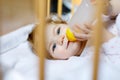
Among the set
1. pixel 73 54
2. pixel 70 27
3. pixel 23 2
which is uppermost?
pixel 23 2

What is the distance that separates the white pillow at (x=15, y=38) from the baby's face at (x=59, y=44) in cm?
9

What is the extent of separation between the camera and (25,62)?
3.25ft

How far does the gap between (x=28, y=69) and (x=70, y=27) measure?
27 cm

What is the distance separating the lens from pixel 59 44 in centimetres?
112

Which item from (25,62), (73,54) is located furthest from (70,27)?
(25,62)

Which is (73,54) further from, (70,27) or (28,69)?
(28,69)

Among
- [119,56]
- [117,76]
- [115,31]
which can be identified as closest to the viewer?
[117,76]

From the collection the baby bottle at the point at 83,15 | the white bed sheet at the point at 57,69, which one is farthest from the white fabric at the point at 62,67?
the baby bottle at the point at 83,15

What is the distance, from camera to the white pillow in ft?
3.56

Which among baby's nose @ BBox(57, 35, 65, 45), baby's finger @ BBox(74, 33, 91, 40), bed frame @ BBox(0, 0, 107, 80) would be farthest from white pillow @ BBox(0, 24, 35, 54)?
baby's finger @ BBox(74, 33, 91, 40)

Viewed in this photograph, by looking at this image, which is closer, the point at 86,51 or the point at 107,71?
the point at 107,71

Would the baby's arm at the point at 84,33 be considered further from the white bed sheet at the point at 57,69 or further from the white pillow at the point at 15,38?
the white pillow at the point at 15,38

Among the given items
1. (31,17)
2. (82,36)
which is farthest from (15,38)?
(82,36)

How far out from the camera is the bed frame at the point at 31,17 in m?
0.57
